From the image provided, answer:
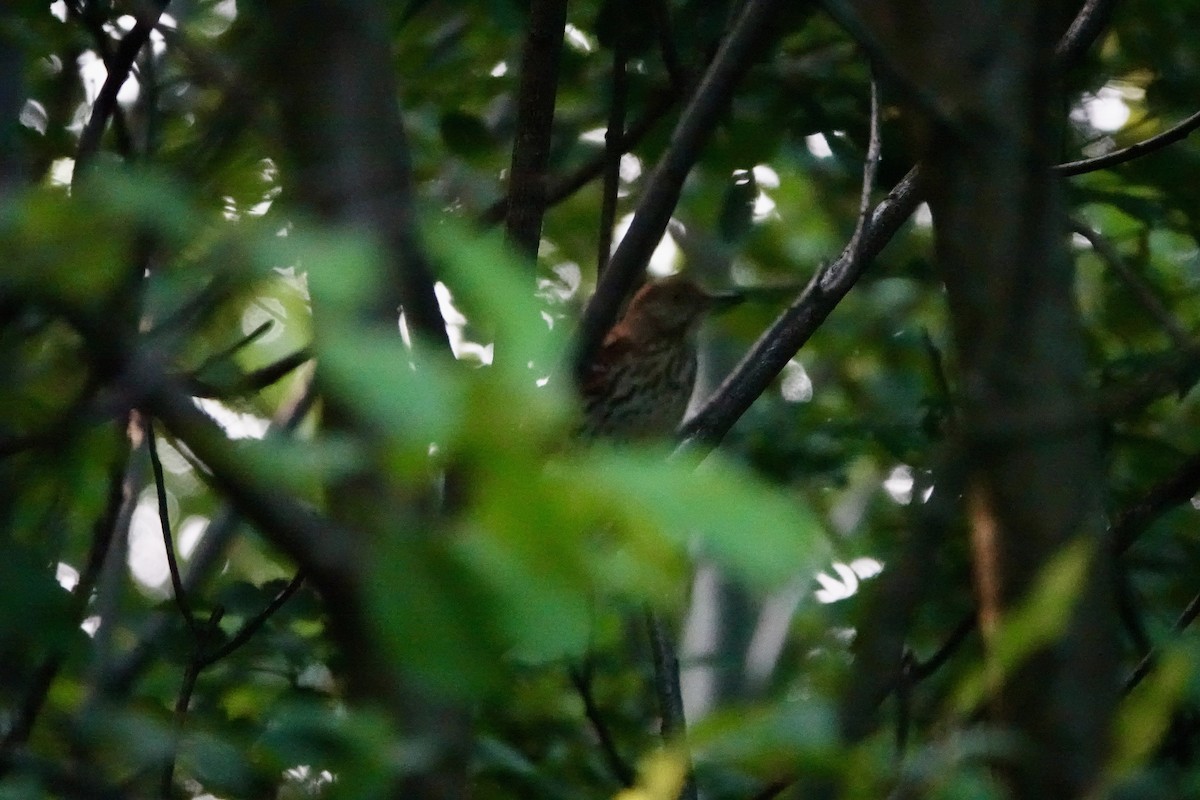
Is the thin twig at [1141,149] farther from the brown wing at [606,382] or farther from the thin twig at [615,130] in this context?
the brown wing at [606,382]

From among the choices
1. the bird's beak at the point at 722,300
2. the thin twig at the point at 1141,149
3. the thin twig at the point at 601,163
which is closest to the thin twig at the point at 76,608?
the thin twig at the point at 601,163

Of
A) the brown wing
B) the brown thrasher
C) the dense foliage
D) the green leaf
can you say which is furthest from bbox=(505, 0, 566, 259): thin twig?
the brown wing

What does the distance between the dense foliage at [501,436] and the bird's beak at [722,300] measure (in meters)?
1.07

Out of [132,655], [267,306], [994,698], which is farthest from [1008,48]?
[132,655]

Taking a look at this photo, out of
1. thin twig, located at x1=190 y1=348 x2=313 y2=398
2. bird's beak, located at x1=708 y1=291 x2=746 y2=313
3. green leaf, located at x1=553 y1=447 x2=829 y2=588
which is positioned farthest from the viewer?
bird's beak, located at x1=708 y1=291 x2=746 y2=313

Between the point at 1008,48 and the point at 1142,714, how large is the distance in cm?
63

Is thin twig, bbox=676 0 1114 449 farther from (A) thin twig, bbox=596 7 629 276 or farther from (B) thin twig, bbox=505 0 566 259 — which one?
(B) thin twig, bbox=505 0 566 259

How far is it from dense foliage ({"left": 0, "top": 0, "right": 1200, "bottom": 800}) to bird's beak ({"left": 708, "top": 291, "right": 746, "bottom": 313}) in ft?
3.52

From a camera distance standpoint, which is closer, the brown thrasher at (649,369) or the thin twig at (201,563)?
the thin twig at (201,563)

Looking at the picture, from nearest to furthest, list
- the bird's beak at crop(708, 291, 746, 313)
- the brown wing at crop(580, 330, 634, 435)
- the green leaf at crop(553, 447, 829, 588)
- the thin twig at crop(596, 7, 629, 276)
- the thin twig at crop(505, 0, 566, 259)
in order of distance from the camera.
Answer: the green leaf at crop(553, 447, 829, 588)
the thin twig at crop(505, 0, 566, 259)
the thin twig at crop(596, 7, 629, 276)
the bird's beak at crop(708, 291, 746, 313)
the brown wing at crop(580, 330, 634, 435)

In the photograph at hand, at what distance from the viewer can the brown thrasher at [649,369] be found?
4.88 metres

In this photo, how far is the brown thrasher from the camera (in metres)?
4.88

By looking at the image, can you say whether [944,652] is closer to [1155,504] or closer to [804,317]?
[1155,504]

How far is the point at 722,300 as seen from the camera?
4.76 metres
